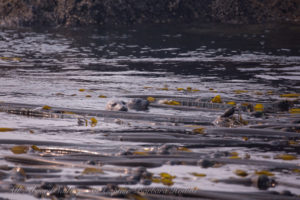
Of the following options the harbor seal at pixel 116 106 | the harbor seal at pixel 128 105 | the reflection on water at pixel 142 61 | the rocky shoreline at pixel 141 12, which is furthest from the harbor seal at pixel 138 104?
the rocky shoreline at pixel 141 12

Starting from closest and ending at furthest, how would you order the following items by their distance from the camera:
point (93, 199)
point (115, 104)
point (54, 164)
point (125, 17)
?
1. point (93, 199)
2. point (54, 164)
3. point (115, 104)
4. point (125, 17)

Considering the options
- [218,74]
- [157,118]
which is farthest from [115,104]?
[218,74]

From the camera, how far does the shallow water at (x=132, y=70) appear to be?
7.27 meters

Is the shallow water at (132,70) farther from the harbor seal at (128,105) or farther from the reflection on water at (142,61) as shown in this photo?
the harbor seal at (128,105)

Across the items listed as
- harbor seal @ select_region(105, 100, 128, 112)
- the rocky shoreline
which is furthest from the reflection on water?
the rocky shoreline

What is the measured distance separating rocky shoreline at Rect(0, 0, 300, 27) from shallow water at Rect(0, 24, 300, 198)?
19.9ft

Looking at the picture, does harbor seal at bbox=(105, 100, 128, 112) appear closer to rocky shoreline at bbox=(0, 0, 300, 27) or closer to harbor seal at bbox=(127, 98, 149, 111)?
harbor seal at bbox=(127, 98, 149, 111)

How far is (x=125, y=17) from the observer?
3155 centimetres

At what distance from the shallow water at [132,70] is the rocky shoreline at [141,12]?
6.05 meters

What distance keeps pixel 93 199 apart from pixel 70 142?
2109 mm

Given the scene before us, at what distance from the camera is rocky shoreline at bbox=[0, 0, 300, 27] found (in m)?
31.2

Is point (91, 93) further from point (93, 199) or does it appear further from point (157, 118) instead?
point (93, 199)

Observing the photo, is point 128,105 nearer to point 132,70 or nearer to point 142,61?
point 132,70

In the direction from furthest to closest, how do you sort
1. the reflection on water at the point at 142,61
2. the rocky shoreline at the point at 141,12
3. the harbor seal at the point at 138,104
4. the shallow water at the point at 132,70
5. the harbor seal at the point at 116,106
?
1. the rocky shoreline at the point at 141,12
2. the reflection on water at the point at 142,61
3. the harbor seal at the point at 138,104
4. the harbor seal at the point at 116,106
5. the shallow water at the point at 132,70
